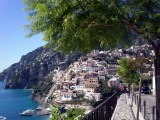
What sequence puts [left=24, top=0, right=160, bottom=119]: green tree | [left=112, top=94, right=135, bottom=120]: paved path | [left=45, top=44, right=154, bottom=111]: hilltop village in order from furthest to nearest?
[left=45, top=44, right=154, bottom=111]: hilltop village
[left=112, top=94, right=135, bottom=120]: paved path
[left=24, top=0, right=160, bottom=119]: green tree

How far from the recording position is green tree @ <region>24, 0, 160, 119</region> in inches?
74.1

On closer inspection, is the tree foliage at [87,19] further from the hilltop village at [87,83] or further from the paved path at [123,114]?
the hilltop village at [87,83]

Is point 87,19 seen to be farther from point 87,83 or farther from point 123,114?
point 87,83

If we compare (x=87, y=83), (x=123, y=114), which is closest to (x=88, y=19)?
(x=123, y=114)

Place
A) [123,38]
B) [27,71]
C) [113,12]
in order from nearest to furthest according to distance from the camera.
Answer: [113,12], [123,38], [27,71]

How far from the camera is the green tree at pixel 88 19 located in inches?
74.1

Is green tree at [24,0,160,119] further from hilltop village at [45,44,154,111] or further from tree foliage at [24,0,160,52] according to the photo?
hilltop village at [45,44,154,111]

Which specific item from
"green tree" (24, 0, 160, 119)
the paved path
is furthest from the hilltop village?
"green tree" (24, 0, 160, 119)

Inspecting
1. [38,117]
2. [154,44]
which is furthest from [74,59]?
[154,44]

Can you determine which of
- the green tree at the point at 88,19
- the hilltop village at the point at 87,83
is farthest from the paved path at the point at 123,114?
the hilltop village at the point at 87,83

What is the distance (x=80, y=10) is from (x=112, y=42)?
574 mm

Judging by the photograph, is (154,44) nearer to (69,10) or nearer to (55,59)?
(69,10)

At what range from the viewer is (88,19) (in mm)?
2057

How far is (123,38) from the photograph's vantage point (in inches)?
92.2
